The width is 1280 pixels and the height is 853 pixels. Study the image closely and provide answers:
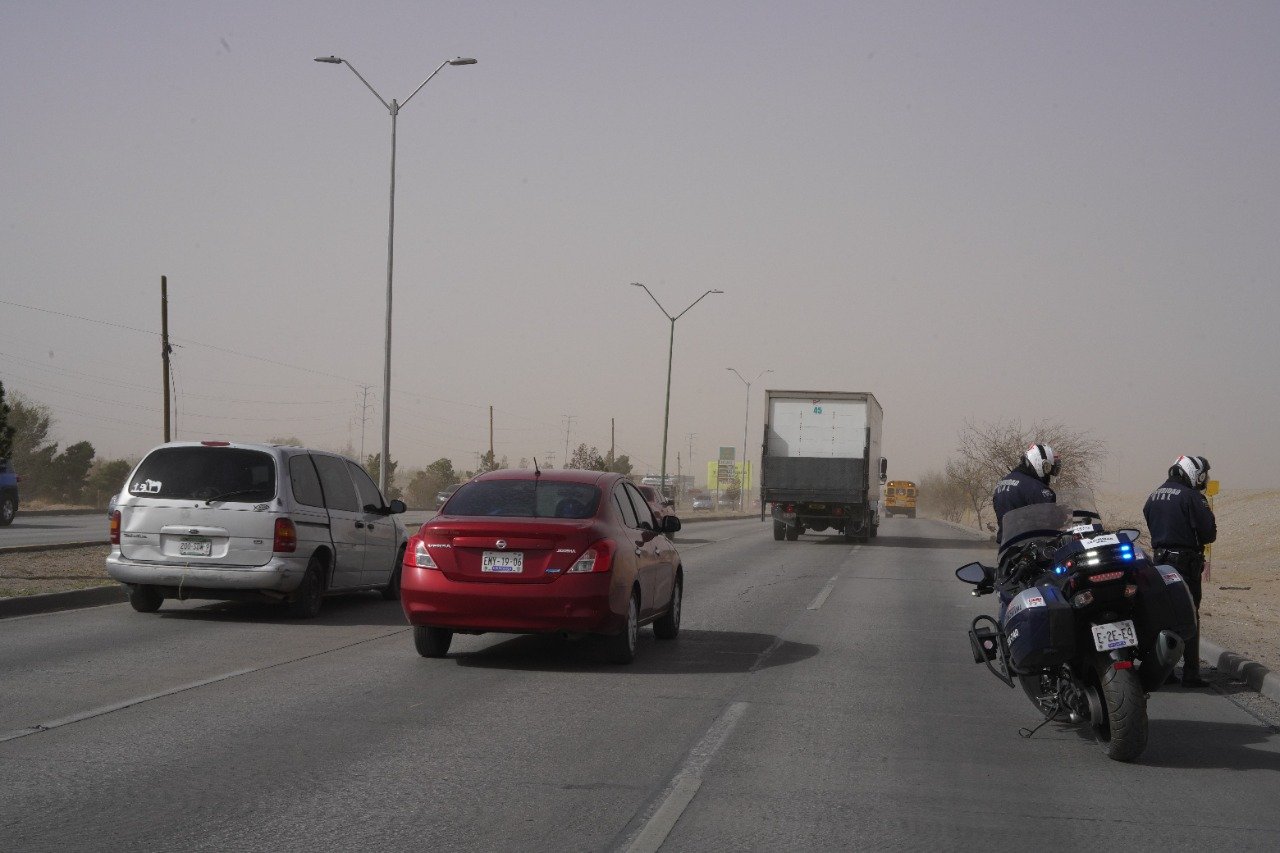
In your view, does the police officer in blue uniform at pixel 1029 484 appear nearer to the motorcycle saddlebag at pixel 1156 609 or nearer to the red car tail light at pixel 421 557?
the motorcycle saddlebag at pixel 1156 609

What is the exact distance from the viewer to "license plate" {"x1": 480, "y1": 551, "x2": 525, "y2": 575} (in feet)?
35.2

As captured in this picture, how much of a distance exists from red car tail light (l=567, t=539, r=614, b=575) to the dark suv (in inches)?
986

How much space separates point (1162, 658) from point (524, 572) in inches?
193

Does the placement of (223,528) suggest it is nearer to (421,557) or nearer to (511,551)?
(421,557)

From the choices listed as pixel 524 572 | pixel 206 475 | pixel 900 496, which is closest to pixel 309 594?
pixel 206 475

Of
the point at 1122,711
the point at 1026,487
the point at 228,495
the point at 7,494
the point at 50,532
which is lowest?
the point at 50,532

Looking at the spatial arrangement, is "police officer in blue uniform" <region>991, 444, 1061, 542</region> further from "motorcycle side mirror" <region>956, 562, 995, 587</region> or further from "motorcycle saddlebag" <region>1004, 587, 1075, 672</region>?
"motorcycle saddlebag" <region>1004, 587, 1075, 672</region>

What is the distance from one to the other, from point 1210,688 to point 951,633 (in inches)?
155

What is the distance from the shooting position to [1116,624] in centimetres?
745

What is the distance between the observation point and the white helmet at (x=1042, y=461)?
9.11 m

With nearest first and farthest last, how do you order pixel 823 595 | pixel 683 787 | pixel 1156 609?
pixel 683 787 → pixel 1156 609 → pixel 823 595

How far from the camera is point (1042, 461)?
914 centimetres

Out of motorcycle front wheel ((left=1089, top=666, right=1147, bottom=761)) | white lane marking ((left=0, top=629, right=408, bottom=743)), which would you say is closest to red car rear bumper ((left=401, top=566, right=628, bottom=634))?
white lane marking ((left=0, top=629, right=408, bottom=743))

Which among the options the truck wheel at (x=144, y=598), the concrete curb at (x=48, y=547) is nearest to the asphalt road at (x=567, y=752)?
the truck wheel at (x=144, y=598)
